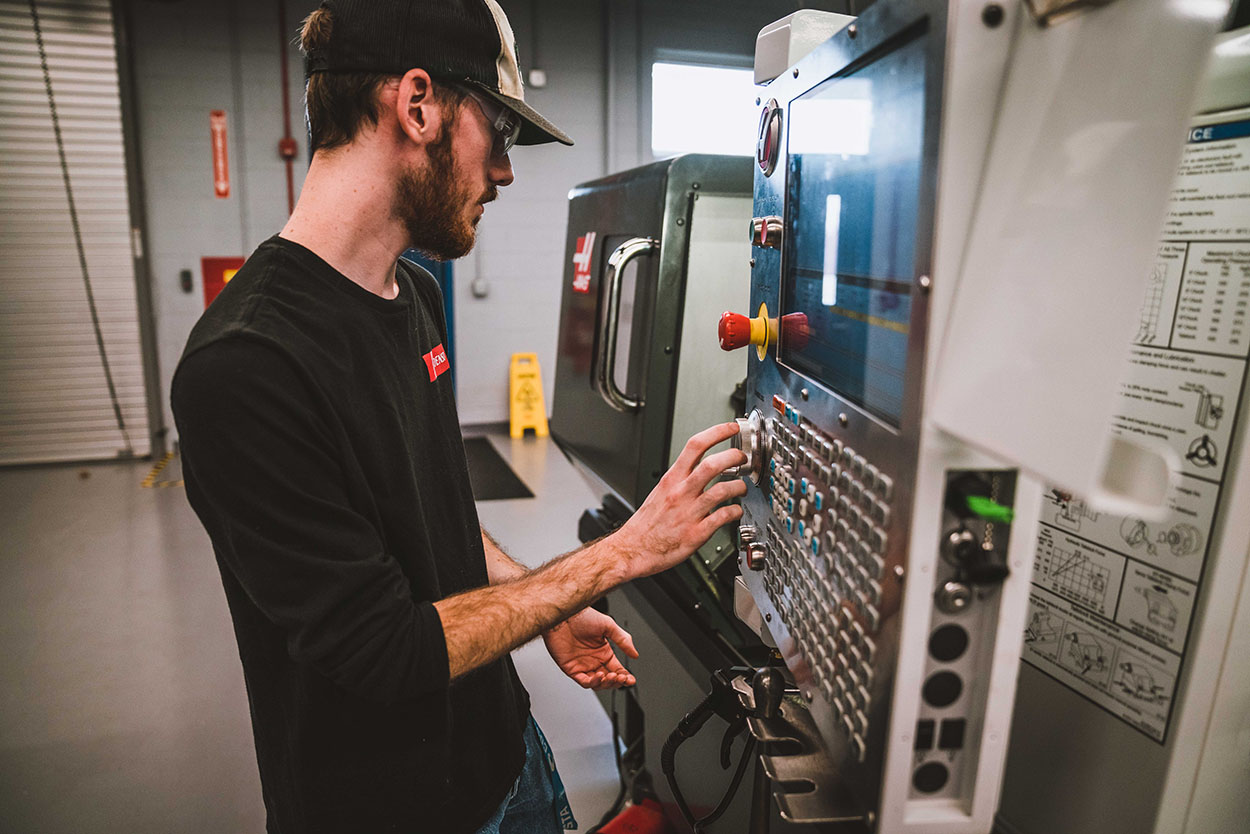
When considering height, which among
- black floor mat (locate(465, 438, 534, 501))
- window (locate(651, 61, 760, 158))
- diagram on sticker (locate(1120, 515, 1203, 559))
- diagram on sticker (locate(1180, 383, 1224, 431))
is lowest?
black floor mat (locate(465, 438, 534, 501))

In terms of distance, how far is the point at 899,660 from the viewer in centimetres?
59

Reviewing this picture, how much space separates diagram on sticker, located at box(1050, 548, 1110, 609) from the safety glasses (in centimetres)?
82

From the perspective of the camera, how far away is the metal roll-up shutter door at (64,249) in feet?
15.1

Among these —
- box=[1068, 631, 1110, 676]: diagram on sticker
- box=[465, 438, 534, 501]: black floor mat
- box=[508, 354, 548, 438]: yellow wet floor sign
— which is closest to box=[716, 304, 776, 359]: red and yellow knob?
box=[1068, 631, 1110, 676]: diagram on sticker

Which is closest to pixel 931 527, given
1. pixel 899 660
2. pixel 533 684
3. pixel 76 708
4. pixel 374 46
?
pixel 899 660

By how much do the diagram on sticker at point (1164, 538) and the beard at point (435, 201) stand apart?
832 millimetres

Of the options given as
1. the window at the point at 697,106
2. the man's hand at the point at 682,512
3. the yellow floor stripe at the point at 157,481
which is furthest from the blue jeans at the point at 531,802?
the window at the point at 697,106

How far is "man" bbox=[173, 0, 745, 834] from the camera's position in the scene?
0.83 m

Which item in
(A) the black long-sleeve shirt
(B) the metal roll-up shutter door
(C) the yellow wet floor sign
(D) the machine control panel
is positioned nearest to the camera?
(D) the machine control panel

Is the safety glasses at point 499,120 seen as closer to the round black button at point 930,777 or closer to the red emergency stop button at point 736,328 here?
the red emergency stop button at point 736,328

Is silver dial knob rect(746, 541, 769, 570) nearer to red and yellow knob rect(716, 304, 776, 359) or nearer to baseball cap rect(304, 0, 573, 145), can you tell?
red and yellow knob rect(716, 304, 776, 359)

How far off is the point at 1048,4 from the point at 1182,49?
91mm

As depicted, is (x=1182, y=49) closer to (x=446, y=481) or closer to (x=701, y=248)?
(x=446, y=481)

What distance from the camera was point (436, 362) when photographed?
117 centimetres
